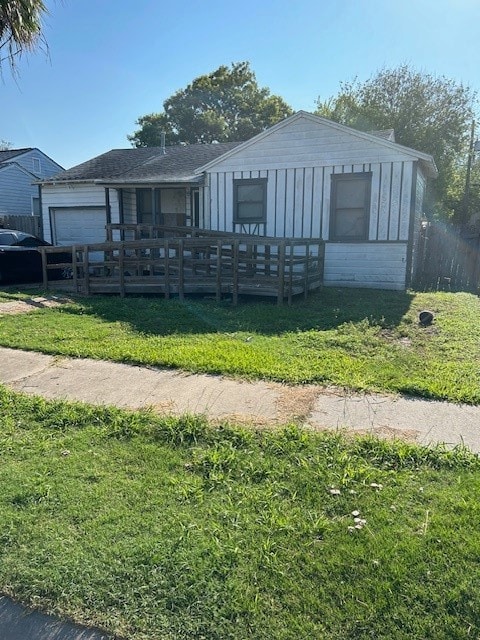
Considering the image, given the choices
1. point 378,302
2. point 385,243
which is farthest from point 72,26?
point 385,243

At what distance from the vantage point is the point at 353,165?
11.9m

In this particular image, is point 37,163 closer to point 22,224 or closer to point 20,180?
point 20,180

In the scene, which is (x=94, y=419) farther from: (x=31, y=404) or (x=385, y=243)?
(x=385, y=243)

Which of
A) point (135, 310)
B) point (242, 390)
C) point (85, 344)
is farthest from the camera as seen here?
point (135, 310)

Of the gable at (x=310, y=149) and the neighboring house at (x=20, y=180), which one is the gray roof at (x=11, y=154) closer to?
the neighboring house at (x=20, y=180)

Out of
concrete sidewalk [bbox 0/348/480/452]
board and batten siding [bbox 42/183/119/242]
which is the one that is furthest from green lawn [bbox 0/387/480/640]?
board and batten siding [bbox 42/183/119/242]

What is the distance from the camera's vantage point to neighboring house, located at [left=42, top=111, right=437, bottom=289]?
38.4 ft

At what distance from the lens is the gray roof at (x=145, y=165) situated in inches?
567

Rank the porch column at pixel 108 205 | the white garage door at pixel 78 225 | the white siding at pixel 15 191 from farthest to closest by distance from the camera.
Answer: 1. the white siding at pixel 15 191
2. the white garage door at pixel 78 225
3. the porch column at pixel 108 205

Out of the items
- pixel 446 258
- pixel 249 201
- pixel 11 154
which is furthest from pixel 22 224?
pixel 446 258

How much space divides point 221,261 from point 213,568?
829 centimetres

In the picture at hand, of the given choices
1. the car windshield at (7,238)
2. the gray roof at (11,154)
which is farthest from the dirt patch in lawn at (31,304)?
the gray roof at (11,154)

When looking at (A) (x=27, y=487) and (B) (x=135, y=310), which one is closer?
(A) (x=27, y=487)

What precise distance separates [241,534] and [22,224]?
20139mm
